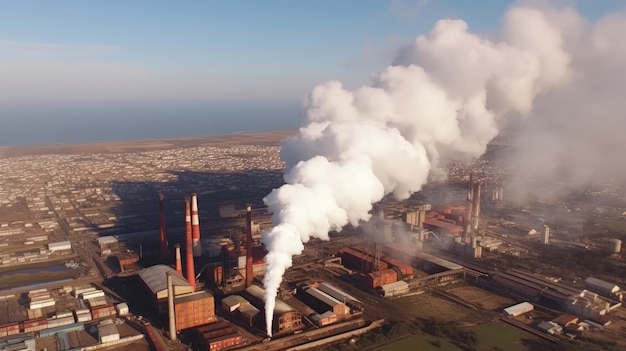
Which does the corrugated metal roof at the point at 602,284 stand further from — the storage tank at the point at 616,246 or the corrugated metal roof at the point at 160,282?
the corrugated metal roof at the point at 160,282

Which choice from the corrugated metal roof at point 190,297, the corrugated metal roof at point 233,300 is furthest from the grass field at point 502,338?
the corrugated metal roof at point 190,297

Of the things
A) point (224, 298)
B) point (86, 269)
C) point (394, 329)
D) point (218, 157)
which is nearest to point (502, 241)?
point (394, 329)

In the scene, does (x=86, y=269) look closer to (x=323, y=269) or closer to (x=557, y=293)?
(x=323, y=269)

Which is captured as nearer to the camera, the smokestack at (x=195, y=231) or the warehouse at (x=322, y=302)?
the warehouse at (x=322, y=302)

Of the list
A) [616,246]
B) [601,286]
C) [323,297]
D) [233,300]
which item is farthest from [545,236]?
[233,300]

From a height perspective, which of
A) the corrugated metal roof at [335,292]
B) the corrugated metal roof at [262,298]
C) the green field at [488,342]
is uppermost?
the corrugated metal roof at [262,298]
